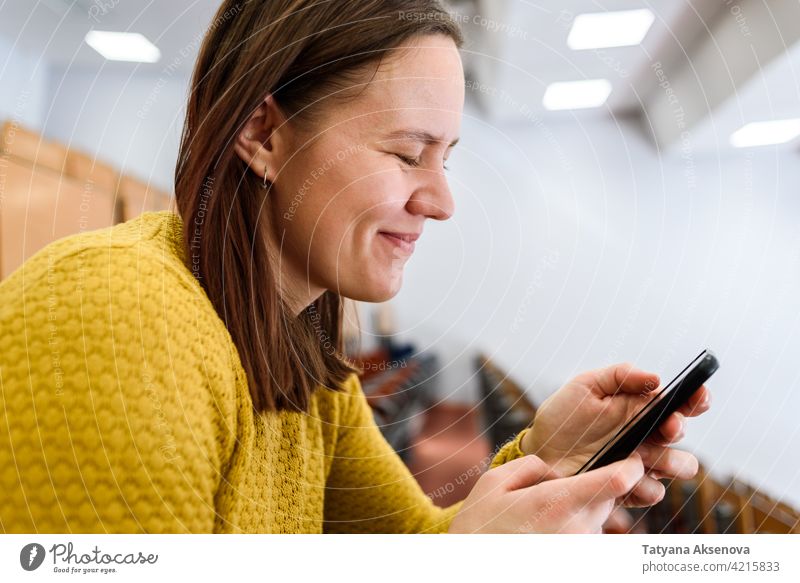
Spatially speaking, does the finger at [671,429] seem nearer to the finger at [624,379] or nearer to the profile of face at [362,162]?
the finger at [624,379]

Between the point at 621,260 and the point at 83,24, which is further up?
the point at 83,24

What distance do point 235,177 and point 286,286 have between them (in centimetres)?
7

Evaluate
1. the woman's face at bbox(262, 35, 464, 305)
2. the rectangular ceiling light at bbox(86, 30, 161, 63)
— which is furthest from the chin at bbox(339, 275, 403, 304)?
the rectangular ceiling light at bbox(86, 30, 161, 63)

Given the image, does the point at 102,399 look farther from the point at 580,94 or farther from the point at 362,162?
the point at 580,94

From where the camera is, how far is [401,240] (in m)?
0.37

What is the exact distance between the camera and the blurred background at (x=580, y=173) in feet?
1.33

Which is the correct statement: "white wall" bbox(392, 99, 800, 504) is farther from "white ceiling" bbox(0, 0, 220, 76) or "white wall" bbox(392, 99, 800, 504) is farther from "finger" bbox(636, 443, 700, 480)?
"white ceiling" bbox(0, 0, 220, 76)

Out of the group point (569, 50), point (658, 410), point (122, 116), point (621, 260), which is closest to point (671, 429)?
point (658, 410)

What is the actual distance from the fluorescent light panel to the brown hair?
0.22 meters

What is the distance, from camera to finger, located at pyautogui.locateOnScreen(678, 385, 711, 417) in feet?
1.07

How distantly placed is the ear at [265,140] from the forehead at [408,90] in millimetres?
35

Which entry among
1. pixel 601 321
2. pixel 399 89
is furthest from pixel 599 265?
pixel 399 89

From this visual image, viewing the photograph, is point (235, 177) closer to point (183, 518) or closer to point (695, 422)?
point (183, 518)

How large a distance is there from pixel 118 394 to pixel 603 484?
0.72ft
